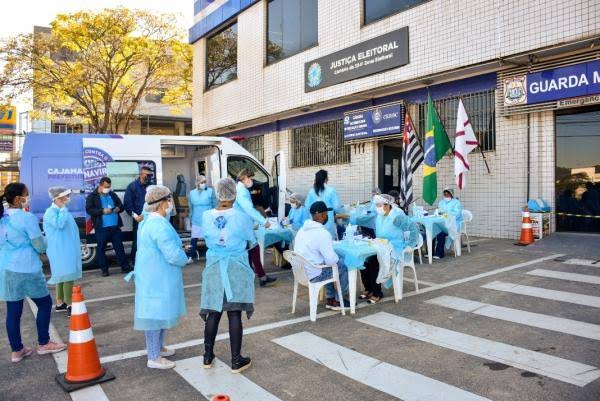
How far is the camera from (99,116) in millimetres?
25203

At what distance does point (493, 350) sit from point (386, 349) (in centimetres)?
100

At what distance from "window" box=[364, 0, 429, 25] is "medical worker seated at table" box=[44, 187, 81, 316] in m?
10.8

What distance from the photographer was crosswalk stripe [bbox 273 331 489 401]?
3.71 metres

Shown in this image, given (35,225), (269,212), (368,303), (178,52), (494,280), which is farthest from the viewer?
(178,52)

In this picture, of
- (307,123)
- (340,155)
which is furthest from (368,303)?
(307,123)

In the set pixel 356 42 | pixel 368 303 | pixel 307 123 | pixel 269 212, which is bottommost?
pixel 368 303

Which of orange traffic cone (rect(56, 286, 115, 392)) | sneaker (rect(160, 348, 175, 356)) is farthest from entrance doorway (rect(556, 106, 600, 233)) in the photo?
orange traffic cone (rect(56, 286, 115, 392))

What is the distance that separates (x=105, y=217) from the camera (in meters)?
8.98

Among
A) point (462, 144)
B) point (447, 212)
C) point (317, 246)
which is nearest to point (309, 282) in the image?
point (317, 246)

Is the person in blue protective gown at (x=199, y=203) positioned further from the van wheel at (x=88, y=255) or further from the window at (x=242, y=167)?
the van wheel at (x=88, y=255)

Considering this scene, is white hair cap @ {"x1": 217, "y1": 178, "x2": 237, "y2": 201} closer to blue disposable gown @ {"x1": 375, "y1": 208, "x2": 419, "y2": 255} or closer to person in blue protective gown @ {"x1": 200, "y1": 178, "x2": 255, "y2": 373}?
person in blue protective gown @ {"x1": 200, "y1": 178, "x2": 255, "y2": 373}

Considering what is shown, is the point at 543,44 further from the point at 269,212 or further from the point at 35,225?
the point at 35,225

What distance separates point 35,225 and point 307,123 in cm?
1346

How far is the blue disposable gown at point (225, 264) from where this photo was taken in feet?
13.7
